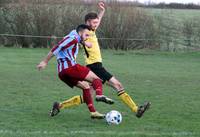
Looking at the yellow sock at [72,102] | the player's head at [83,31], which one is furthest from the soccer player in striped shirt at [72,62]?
the yellow sock at [72,102]

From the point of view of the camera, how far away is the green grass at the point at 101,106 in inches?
304

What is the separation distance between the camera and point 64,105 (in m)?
9.02

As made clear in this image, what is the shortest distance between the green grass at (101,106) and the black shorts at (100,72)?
734 mm

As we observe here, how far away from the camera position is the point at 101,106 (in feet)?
33.7

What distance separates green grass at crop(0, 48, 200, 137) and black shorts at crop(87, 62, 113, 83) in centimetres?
73

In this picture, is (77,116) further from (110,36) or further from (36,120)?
(110,36)

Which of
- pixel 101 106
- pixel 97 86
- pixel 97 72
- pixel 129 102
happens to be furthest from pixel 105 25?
pixel 129 102

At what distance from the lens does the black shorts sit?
29.0ft

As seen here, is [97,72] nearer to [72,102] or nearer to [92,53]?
[92,53]

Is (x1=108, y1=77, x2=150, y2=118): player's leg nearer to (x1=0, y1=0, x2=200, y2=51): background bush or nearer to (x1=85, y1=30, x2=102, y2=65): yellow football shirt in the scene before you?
(x1=85, y1=30, x2=102, y2=65): yellow football shirt

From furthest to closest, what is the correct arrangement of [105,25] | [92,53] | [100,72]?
[105,25] → [92,53] → [100,72]

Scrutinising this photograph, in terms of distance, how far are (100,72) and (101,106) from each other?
1.48 meters

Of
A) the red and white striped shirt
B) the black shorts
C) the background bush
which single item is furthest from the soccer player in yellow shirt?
the background bush

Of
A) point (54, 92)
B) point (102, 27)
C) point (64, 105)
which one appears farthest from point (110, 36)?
point (64, 105)
